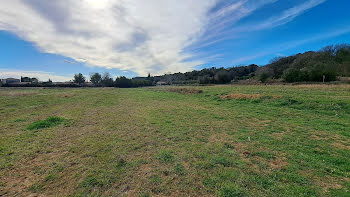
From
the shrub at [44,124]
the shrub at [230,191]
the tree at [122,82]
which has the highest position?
the tree at [122,82]

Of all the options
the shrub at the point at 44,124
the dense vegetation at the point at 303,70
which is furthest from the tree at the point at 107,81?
the shrub at the point at 44,124

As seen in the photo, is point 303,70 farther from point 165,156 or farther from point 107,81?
point 107,81

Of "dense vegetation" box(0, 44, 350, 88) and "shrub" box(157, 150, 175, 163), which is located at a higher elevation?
"dense vegetation" box(0, 44, 350, 88)

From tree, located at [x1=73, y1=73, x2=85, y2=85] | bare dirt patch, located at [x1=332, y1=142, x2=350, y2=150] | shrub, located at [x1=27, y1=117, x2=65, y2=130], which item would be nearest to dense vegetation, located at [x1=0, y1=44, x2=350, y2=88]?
tree, located at [x1=73, y1=73, x2=85, y2=85]

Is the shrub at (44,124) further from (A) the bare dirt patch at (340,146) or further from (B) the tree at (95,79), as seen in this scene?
(B) the tree at (95,79)

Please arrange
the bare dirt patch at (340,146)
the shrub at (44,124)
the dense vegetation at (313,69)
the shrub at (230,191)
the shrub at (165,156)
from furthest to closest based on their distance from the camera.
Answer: the dense vegetation at (313,69) → the shrub at (44,124) → the bare dirt patch at (340,146) → the shrub at (165,156) → the shrub at (230,191)

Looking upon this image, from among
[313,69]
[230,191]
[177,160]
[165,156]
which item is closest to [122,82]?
[313,69]

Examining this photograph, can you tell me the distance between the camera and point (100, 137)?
6148mm

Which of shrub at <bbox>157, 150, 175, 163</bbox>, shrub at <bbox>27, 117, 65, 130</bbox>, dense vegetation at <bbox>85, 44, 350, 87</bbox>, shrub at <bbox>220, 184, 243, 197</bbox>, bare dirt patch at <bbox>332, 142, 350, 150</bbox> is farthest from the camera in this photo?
dense vegetation at <bbox>85, 44, 350, 87</bbox>

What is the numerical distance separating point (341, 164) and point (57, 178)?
771cm

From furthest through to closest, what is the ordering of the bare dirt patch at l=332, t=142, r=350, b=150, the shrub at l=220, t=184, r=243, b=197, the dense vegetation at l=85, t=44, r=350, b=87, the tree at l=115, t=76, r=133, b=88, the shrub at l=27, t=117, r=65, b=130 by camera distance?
the tree at l=115, t=76, r=133, b=88 < the dense vegetation at l=85, t=44, r=350, b=87 < the shrub at l=27, t=117, r=65, b=130 < the bare dirt patch at l=332, t=142, r=350, b=150 < the shrub at l=220, t=184, r=243, b=197

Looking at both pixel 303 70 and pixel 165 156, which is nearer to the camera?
pixel 165 156

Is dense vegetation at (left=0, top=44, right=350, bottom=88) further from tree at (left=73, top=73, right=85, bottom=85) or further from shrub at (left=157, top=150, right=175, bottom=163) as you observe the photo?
shrub at (left=157, top=150, right=175, bottom=163)

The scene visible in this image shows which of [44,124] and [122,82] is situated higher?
[122,82]
